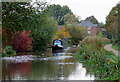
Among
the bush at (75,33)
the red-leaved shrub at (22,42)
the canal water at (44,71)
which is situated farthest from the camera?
the bush at (75,33)

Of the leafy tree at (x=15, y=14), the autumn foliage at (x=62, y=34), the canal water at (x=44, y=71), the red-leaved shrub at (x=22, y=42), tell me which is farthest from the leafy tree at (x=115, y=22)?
the leafy tree at (x=15, y=14)

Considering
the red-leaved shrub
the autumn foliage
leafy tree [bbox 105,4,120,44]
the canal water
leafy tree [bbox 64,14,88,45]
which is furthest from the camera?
leafy tree [bbox 64,14,88,45]

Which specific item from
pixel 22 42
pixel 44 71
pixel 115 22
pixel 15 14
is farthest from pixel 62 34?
pixel 15 14

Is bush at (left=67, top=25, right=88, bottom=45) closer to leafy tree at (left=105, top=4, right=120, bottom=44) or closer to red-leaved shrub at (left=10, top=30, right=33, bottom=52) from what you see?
leafy tree at (left=105, top=4, right=120, bottom=44)

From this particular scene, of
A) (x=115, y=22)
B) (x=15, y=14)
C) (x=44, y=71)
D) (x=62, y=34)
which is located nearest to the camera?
(x=15, y=14)

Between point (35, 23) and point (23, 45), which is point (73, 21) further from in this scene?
point (35, 23)

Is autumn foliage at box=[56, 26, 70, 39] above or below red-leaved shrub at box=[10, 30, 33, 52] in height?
above

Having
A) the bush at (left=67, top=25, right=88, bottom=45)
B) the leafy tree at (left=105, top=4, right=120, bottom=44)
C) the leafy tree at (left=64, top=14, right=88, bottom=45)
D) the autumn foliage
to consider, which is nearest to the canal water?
the leafy tree at (left=105, top=4, right=120, bottom=44)

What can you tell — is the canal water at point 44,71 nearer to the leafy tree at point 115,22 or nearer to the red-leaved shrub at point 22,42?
the red-leaved shrub at point 22,42

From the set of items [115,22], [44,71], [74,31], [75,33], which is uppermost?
[115,22]

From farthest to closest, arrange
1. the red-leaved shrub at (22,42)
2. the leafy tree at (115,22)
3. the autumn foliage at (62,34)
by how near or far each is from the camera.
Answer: the autumn foliage at (62,34)
the leafy tree at (115,22)
the red-leaved shrub at (22,42)

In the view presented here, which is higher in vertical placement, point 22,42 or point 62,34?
point 62,34

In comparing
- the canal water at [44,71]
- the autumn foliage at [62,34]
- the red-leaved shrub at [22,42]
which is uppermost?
the autumn foliage at [62,34]

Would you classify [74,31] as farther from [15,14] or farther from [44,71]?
[15,14]
